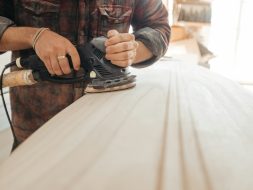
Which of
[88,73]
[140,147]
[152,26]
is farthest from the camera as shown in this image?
[152,26]

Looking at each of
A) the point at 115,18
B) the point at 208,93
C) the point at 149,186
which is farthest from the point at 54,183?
the point at 115,18

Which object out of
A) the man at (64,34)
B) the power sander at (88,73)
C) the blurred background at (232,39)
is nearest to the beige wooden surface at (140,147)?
the power sander at (88,73)

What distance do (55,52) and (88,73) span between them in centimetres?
14

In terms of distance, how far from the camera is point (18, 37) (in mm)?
870

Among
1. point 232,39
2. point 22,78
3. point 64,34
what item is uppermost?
point 64,34

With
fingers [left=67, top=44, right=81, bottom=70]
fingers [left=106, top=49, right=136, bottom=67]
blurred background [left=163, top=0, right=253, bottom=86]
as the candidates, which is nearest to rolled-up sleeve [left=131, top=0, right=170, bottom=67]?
fingers [left=106, top=49, right=136, bottom=67]

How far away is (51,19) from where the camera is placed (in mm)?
1002

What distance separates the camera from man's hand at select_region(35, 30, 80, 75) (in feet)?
2.63

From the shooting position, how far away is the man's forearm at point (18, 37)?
854 millimetres

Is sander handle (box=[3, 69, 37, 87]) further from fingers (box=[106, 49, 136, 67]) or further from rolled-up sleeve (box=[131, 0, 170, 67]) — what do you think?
rolled-up sleeve (box=[131, 0, 170, 67])

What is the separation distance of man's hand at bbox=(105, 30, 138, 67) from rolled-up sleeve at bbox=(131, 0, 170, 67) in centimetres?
18

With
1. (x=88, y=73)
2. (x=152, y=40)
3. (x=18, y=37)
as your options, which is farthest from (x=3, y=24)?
(x=152, y=40)

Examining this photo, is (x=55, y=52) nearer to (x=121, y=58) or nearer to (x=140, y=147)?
(x=121, y=58)

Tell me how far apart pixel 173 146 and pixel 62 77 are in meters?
0.47
